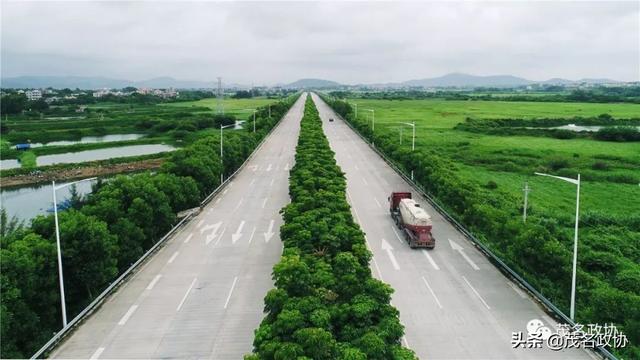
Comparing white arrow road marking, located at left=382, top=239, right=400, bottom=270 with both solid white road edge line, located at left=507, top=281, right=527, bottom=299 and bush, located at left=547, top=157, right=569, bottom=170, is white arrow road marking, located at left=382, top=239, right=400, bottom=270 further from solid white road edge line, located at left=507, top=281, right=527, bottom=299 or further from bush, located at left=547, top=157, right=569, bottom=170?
bush, located at left=547, top=157, right=569, bottom=170

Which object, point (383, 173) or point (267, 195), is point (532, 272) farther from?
point (383, 173)

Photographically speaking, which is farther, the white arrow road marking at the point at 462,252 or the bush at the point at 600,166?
the bush at the point at 600,166

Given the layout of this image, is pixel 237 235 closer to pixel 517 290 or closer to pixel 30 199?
pixel 517 290

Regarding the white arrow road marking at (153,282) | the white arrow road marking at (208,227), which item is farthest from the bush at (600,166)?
the white arrow road marking at (153,282)

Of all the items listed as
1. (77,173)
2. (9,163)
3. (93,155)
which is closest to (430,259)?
(77,173)

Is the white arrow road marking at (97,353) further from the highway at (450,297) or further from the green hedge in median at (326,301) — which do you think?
the highway at (450,297)

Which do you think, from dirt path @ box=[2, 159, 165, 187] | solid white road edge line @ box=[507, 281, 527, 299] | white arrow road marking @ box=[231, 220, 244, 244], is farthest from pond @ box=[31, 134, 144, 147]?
solid white road edge line @ box=[507, 281, 527, 299]

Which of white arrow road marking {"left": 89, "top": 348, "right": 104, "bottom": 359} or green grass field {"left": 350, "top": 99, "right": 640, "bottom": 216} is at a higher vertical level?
green grass field {"left": 350, "top": 99, "right": 640, "bottom": 216}

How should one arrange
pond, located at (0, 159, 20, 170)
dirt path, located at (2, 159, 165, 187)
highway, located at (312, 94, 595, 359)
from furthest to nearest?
pond, located at (0, 159, 20, 170), dirt path, located at (2, 159, 165, 187), highway, located at (312, 94, 595, 359)
